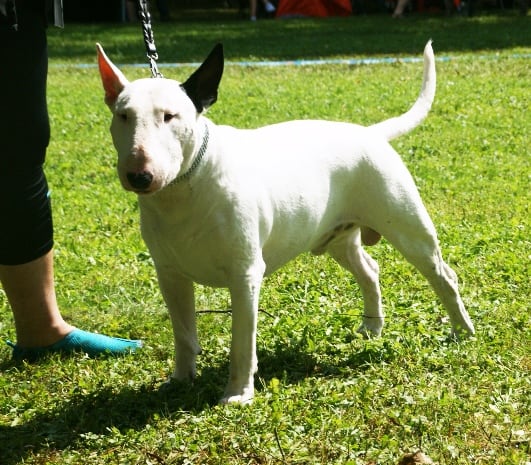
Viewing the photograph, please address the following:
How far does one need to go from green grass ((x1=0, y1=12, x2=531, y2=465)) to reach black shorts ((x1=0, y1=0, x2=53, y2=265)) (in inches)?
24.2

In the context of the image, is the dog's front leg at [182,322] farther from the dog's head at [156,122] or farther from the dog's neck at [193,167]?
the dog's head at [156,122]

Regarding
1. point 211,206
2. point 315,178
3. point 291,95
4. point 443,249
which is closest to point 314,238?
point 315,178

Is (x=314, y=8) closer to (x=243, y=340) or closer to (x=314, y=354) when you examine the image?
(x=314, y=354)

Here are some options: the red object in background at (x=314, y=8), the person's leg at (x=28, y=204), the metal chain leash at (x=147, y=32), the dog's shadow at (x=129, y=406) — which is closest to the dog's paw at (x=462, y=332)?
the dog's shadow at (x=129, y=406)

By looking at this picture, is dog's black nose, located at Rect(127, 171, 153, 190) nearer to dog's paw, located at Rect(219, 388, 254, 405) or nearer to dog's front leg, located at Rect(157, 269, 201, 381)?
dog's front leg, located at Rect(157, 269, 201, 381)

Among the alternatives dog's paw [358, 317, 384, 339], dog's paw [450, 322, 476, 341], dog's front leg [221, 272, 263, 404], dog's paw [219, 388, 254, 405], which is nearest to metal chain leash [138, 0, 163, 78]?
dog's front leg [221, 272, 263, 404]

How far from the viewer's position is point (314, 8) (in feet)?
84.0

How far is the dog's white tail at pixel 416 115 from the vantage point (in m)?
4.68

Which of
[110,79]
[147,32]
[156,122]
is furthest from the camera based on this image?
[147,32]

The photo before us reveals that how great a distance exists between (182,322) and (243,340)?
38 centimetres

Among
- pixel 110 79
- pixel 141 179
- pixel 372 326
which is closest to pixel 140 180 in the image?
pixel 141 179

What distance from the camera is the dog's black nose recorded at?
10.9 feet

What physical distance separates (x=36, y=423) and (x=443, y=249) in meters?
2.96

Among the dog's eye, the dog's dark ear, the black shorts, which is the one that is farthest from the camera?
the black shorts
